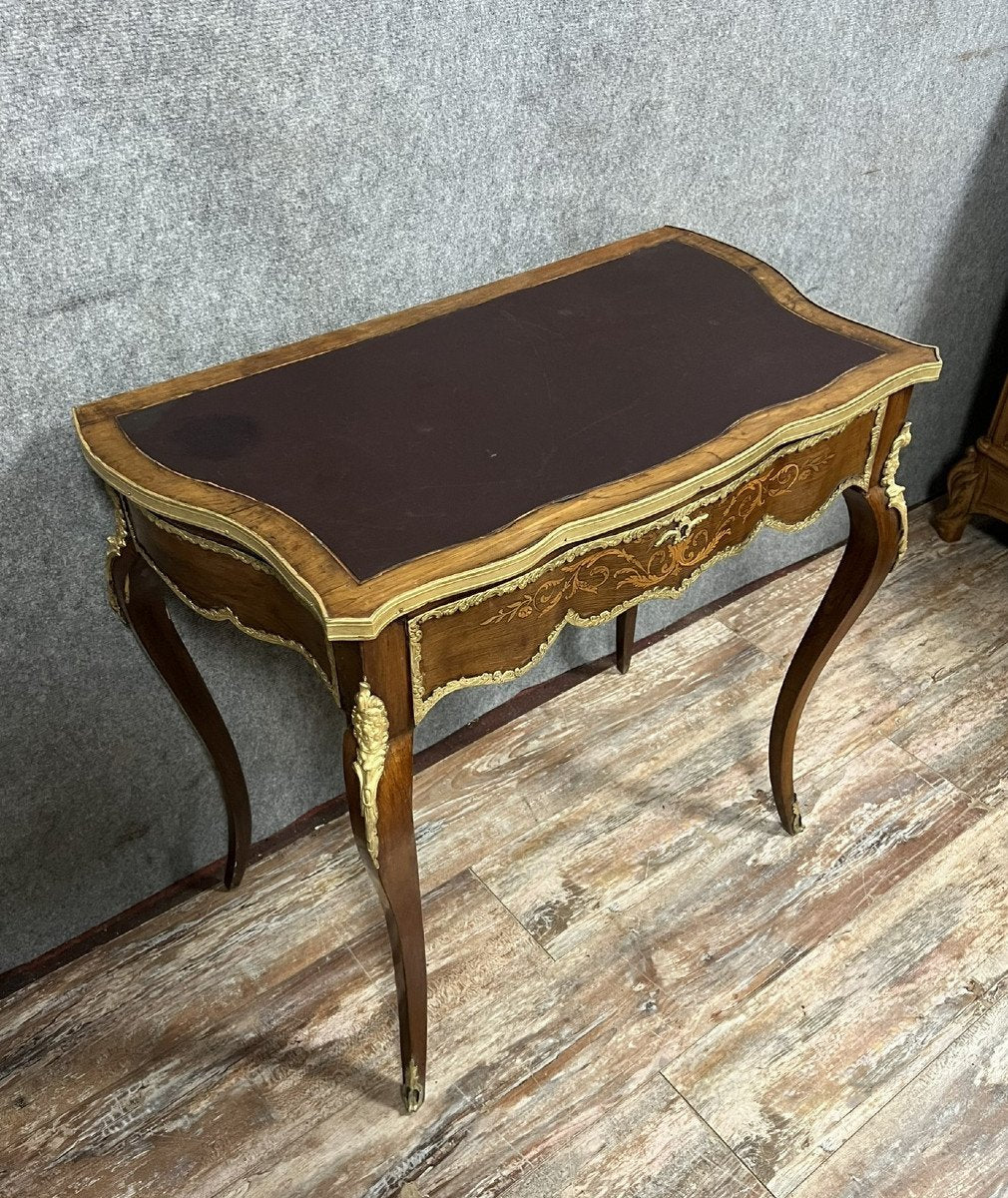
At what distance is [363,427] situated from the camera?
95 centimetres

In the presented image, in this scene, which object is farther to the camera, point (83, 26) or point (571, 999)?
point (571, 999)

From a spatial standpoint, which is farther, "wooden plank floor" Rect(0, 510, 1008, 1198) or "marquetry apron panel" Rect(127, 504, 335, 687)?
"wooden plank floor" Rect(0, 510, 1008, 1198)

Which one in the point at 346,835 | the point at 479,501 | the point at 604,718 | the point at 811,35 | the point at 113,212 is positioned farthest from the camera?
the point at 604,718

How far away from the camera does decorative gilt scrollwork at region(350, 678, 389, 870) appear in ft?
2.73

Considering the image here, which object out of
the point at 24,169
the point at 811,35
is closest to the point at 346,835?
the point at 24,169

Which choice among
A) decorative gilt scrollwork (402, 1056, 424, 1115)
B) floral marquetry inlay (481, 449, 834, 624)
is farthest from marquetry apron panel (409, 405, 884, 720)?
decorative gilt scrollwork (402, 1056, 424, 1115)

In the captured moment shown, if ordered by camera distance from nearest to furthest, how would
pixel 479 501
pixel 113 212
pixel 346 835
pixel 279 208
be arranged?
pixel 479 501 < pixel 113 212 < pixel 279 208 < pixel 346 835

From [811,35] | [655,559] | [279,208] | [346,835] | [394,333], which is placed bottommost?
[346,835]

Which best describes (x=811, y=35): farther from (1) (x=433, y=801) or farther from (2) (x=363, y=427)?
(1) (x=433, y=801)

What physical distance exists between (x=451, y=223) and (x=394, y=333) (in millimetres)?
191

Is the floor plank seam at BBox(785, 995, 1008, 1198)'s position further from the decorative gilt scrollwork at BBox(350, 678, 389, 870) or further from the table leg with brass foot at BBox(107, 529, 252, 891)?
the table leg with brass foot at BBox(107, 529, 252, 891)

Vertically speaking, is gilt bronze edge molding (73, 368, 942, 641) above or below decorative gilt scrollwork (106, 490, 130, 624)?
above

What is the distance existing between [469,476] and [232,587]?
0.76 ft

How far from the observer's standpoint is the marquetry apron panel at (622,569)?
0.87 m
